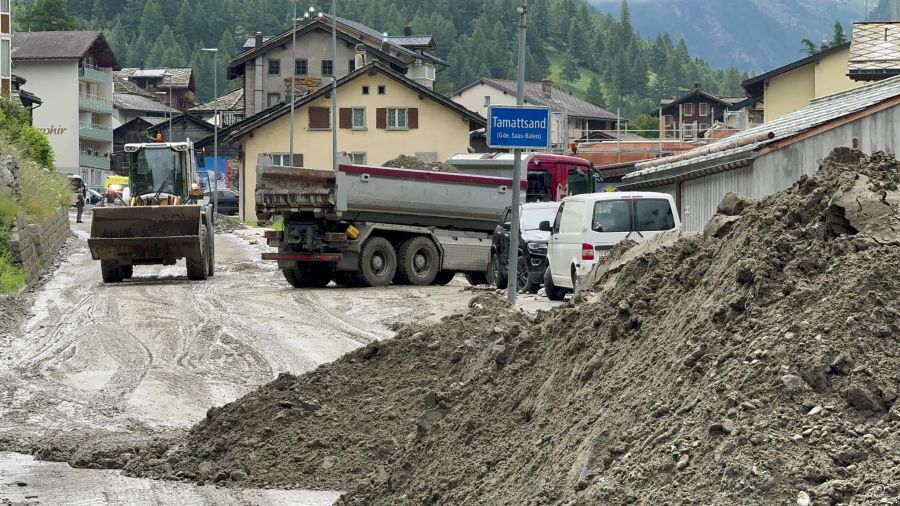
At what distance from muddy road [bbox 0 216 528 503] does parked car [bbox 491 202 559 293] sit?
107cm

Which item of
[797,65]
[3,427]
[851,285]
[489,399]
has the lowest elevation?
[3,427]

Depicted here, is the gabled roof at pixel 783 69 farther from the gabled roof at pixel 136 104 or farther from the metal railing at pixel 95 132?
the gabled roof at pixel 136 104

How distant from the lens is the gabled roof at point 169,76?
152250 millimetres

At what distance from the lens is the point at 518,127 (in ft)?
61.1

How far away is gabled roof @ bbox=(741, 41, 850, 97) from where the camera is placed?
50.4m

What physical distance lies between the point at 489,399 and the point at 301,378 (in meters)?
3.51

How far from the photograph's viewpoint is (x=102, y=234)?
28000 millimetres

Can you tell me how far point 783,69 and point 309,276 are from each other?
2982 cm

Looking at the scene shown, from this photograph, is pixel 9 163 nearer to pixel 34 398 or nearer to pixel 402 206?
pixel 402 206

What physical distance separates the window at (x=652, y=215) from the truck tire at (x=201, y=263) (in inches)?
403

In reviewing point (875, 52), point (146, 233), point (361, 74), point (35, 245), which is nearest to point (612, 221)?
point (146, 233)

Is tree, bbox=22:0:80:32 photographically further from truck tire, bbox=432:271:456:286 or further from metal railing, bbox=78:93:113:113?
truck tire, bbox=432:271:456:286

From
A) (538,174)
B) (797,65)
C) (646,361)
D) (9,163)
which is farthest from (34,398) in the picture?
(797,65)

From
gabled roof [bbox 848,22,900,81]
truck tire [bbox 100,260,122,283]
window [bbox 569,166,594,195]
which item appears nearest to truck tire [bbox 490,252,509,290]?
truck tire [bbox 100,260,122,283]
